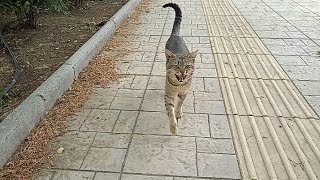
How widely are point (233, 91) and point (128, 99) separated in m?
1.38

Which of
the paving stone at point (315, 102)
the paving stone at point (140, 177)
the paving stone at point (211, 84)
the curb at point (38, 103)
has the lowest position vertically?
the paving stone at point (211, 84)

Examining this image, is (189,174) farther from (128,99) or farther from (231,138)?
(128,99)

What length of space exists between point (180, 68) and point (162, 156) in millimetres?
834

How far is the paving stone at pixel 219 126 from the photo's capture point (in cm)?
328

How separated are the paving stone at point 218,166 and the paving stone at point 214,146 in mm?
61

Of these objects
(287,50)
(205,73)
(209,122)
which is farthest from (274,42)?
(209,122)

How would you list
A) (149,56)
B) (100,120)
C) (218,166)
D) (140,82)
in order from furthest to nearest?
(149,56)
(140,82)
(100,120)
(218,166)

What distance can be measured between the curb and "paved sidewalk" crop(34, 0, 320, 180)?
36 cm

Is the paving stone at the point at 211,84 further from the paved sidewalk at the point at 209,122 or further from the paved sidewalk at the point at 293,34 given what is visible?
the paved sidewalk at the point at 293,34

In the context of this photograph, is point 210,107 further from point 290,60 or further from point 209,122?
point 290,60

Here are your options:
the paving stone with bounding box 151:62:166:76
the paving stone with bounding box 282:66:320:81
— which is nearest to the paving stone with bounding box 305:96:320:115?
the paving stone with bounding box 282:66:320:81

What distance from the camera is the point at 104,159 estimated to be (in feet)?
9.50

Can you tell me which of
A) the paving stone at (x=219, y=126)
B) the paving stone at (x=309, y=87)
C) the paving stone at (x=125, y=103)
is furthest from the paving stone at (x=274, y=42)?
the paving stone at (x=125, y=103)

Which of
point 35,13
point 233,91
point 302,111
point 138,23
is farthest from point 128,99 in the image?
point 138,23
